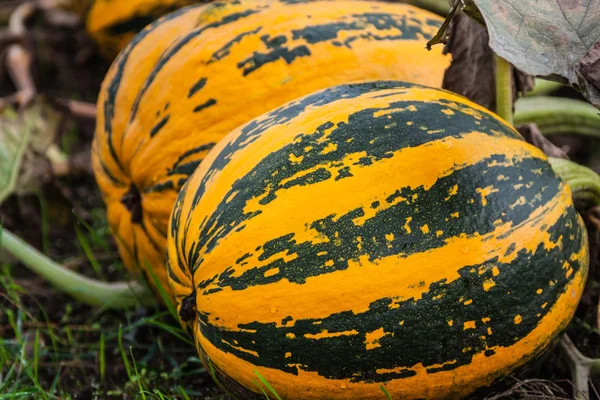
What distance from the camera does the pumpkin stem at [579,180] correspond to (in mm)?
1958

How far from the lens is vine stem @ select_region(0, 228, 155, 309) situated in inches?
107

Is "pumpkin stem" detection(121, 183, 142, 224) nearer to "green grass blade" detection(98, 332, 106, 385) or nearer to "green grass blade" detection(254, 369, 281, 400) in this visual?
"green grass blade" detection(98, 332, 106, 385)

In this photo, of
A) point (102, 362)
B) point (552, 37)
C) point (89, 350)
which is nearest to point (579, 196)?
point (552, 37)

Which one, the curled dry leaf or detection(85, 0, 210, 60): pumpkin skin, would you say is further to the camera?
detection(85, 0, 210, 60): pumpkin skin

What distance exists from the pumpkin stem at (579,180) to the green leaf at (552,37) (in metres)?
0.31

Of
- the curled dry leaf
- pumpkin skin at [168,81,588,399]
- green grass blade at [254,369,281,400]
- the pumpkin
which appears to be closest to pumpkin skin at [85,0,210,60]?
the curled dry leaf

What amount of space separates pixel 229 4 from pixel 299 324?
1.34m

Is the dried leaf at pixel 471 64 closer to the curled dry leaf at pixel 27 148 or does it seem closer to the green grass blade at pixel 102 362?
the green grass blade at pixel 102 362

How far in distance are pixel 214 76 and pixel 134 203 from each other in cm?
50

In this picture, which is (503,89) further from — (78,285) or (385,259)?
(78,285)

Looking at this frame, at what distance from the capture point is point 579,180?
6.46 feet

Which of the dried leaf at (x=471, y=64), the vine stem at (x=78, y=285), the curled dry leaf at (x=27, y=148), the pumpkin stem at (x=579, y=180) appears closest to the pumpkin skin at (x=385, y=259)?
the pumpkin stem at (x=579, y=180)

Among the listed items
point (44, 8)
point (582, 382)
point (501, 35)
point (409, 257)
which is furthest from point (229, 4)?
point (44, 8)

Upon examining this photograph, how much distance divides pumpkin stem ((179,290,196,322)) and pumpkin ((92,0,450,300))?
0.47 metres
